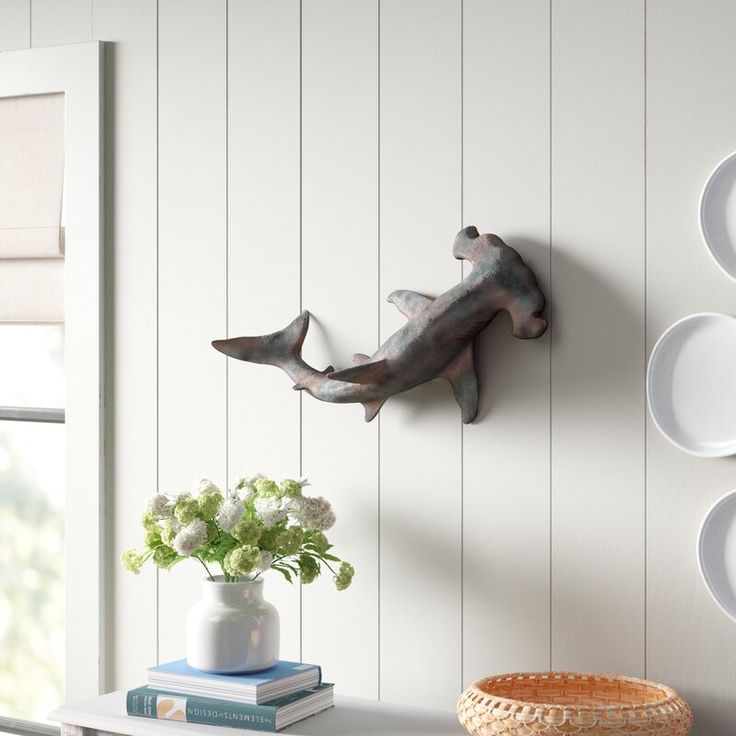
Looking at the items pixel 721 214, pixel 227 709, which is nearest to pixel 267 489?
pixel 227 709

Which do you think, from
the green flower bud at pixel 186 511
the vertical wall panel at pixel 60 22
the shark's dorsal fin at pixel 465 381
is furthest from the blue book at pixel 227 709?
the vertical wall panel at pixel 60 22

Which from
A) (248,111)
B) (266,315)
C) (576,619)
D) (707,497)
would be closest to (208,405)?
(266,315)

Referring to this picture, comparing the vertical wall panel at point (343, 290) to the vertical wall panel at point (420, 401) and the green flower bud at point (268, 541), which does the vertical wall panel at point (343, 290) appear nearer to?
the vertical wall panel at point (420, 401)

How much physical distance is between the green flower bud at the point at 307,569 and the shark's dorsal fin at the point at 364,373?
30 centimetres

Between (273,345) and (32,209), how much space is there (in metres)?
0.66

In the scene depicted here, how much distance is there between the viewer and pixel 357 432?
6.32 feet

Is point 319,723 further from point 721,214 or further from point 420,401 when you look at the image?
point 721,214

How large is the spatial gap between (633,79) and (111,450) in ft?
3.91

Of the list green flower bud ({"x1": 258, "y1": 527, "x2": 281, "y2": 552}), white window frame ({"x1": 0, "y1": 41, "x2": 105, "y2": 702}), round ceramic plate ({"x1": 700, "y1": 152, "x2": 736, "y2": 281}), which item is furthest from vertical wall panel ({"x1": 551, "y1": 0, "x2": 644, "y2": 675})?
white window frame ({"x1": 0, "y1": 41, "x2": 105, "y2": 702})

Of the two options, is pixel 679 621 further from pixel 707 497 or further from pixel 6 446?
pixel 6 446

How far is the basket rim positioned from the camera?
1.46 m

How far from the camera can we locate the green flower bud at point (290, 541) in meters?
1.74

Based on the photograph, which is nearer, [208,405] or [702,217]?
[702,217]

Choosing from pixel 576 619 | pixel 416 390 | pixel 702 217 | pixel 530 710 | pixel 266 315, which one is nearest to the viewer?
pixel 530 710
